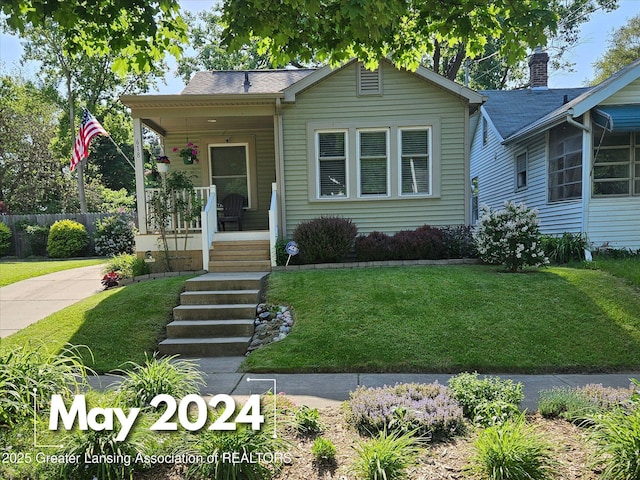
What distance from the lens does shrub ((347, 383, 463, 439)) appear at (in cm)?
287

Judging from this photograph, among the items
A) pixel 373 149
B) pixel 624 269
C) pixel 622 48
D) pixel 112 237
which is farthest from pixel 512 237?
pixel 622 48

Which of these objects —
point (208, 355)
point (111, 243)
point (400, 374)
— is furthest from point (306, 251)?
point (111, 243)

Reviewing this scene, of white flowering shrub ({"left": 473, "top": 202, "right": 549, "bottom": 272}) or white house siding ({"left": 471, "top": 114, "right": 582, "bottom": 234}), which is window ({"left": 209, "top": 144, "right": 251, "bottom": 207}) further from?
white house siding ({"left": 471, "top": 114, "right": 582, "bottom": 234})

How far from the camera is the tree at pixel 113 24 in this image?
3664 mm

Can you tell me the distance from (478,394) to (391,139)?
298 inches

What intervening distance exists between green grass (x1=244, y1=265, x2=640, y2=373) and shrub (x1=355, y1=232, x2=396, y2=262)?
1561 mm

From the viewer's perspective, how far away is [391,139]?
391 inches

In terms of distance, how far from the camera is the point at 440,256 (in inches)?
356

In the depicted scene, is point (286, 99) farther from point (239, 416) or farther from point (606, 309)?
point (239, 416)

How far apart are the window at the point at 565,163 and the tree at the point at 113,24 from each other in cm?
961

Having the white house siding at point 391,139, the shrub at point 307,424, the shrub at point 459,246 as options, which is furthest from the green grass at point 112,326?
the shrub at point 459,246

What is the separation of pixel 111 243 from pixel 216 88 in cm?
739

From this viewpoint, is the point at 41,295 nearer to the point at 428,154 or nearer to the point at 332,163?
the point at 332,163

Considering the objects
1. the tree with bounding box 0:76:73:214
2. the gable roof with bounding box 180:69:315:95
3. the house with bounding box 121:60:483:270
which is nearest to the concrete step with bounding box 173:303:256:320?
the house with bounding box 121:60:483:270
